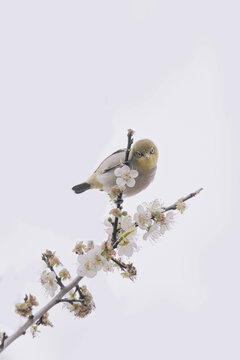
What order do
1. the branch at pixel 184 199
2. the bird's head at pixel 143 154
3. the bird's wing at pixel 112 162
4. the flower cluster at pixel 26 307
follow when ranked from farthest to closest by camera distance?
the bird's wing at pixel 112 162
the bird's head at pixel 143 154
the branch at pixel 184 199
the flower cluster at pixel 26 307

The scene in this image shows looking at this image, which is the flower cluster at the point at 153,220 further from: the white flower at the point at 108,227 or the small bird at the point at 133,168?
the small bird at the point at 133,168

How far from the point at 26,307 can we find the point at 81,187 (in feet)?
14.3

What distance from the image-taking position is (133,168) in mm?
5328

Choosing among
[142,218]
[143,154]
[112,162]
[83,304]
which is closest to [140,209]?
[142,218]

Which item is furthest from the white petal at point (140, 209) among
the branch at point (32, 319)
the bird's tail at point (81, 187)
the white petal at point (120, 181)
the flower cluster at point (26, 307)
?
the bird's tail at point (81, 187)

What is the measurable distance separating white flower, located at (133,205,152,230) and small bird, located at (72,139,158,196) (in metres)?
1.54

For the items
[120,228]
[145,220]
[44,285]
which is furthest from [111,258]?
[44,285]

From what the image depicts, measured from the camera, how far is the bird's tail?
716cm

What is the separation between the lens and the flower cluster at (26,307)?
2.88m

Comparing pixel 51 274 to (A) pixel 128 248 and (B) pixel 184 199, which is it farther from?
(B) pixel 184 199

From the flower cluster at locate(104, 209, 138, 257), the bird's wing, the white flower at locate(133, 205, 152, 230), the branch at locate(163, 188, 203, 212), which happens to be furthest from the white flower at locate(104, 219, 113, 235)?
the bird's wing

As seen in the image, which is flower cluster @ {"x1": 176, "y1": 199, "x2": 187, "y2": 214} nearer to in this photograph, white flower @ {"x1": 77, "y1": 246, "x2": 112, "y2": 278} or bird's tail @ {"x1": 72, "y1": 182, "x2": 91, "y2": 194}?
white flower @ {"x1": 77, "y1": 246, "x2": 112, "y2": 278}

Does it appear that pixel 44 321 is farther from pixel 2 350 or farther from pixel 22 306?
A: pixel 2 350

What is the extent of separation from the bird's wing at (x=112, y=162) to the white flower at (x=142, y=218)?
286cm
